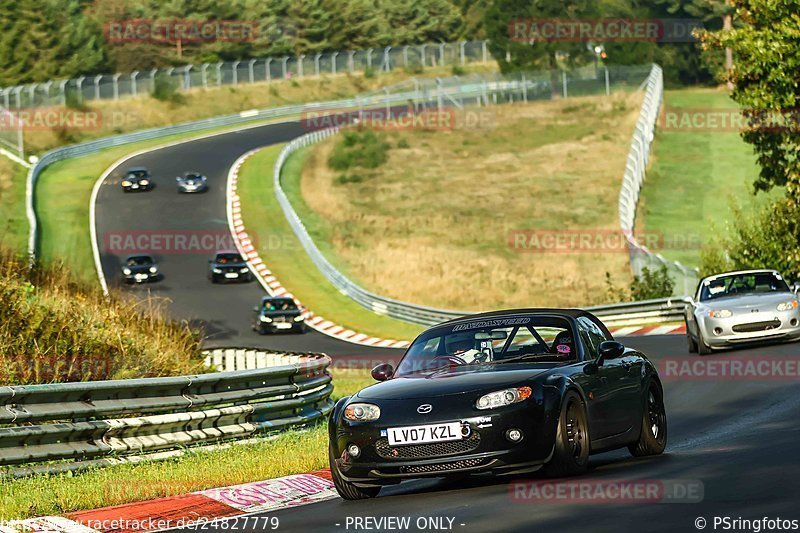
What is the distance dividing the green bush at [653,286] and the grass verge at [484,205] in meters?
3.02

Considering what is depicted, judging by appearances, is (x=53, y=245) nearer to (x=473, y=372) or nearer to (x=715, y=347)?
(x=715, y=347)

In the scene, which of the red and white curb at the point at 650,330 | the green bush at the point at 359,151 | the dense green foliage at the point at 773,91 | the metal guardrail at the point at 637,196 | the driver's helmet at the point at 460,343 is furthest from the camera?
the green bush at the point at 359,151

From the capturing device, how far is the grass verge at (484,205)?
158 feet

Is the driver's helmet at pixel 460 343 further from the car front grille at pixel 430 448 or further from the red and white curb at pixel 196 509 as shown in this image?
the red and white curb at pixel 196 509

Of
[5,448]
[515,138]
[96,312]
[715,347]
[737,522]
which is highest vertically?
[737,522]

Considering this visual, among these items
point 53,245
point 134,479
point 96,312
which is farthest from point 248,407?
point 53,245

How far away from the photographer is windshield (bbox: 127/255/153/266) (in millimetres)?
49469

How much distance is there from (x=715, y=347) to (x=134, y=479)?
14.3 m

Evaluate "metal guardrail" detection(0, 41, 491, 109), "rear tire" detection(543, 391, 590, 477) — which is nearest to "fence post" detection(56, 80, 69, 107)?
"metal guardrail" detection(0, 41, 491, 109)

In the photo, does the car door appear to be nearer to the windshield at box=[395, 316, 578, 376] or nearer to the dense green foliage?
the windshield at box=[395, 316, 578, 376]

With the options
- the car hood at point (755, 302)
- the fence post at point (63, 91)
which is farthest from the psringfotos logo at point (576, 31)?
the car hood at point (755, 302)

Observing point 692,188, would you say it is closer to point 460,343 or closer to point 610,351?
point 610,351

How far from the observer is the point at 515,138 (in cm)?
8181

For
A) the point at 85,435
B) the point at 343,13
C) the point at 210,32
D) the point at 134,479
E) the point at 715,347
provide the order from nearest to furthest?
1. the point at 134,479
2. the point at 85,435
3. the point at 715,347
4. the point at 210,32
5. the point at 343,13
